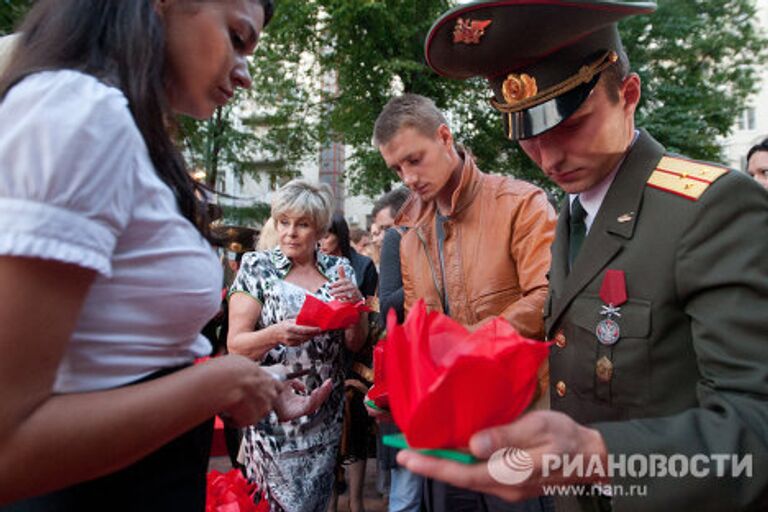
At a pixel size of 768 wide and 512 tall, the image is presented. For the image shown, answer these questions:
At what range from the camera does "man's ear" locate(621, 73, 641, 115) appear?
63.7 inches

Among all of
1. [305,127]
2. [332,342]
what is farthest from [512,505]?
[305,127]

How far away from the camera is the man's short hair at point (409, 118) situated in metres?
2.97

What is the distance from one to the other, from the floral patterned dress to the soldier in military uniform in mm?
1828

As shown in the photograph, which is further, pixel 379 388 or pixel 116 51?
pixel 379 388

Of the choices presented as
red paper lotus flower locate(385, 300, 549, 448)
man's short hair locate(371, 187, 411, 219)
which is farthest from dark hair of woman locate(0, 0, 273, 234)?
man's short hair locate(371, 187, 411, 219)

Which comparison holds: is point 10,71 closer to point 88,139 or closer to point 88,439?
point 88,139

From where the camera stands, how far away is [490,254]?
2.67 m

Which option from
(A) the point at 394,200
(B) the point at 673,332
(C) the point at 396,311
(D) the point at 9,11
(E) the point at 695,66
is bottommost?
(C) the point at 396,311

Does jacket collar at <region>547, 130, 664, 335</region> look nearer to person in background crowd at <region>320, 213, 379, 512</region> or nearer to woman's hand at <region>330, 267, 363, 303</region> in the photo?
woman's hand at <region>330, 267, 363, 303</region>

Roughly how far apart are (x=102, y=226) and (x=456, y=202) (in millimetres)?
2151

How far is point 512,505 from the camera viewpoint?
8.33 ft

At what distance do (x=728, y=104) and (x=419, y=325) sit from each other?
780 inches

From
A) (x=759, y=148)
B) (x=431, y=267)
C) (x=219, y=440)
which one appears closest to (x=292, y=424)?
(x=431, y=267)

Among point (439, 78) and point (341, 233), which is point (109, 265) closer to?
point (341, 233)
